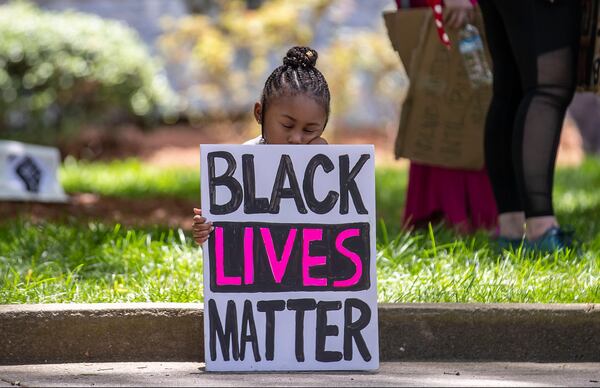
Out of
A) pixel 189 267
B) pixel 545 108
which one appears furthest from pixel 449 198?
pixel 189 267

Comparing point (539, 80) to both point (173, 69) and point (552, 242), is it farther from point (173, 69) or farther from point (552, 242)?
point (173, 69)

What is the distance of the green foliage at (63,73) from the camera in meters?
10.2

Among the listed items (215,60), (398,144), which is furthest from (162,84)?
(398,144)

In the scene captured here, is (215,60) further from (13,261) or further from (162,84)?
(13,261)

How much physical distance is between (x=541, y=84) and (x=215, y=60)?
23.7ft

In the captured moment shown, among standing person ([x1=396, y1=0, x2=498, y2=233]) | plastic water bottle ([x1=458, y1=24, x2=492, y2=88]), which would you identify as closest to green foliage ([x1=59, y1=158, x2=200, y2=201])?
standing person ([x1=396, y1=0, x2=498, y2=233])

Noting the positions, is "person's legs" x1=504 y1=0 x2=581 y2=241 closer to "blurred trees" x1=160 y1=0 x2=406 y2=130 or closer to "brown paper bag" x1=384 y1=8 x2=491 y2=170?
"brown paper bag" x1=384 y1=8 x2=491 y2=170

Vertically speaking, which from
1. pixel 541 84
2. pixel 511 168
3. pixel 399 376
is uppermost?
pixel 541 84

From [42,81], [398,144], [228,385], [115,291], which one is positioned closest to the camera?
[228,385]

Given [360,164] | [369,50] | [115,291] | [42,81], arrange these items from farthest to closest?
[369,50] < [42,81] < [115,291] < [360,164]

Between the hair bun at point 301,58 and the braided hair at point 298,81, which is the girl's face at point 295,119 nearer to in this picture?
the braided hair at point 298,81

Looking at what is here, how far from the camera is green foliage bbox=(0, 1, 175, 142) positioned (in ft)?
33.5

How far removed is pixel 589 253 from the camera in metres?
5.23

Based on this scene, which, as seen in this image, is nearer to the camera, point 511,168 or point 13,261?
point 13,261
